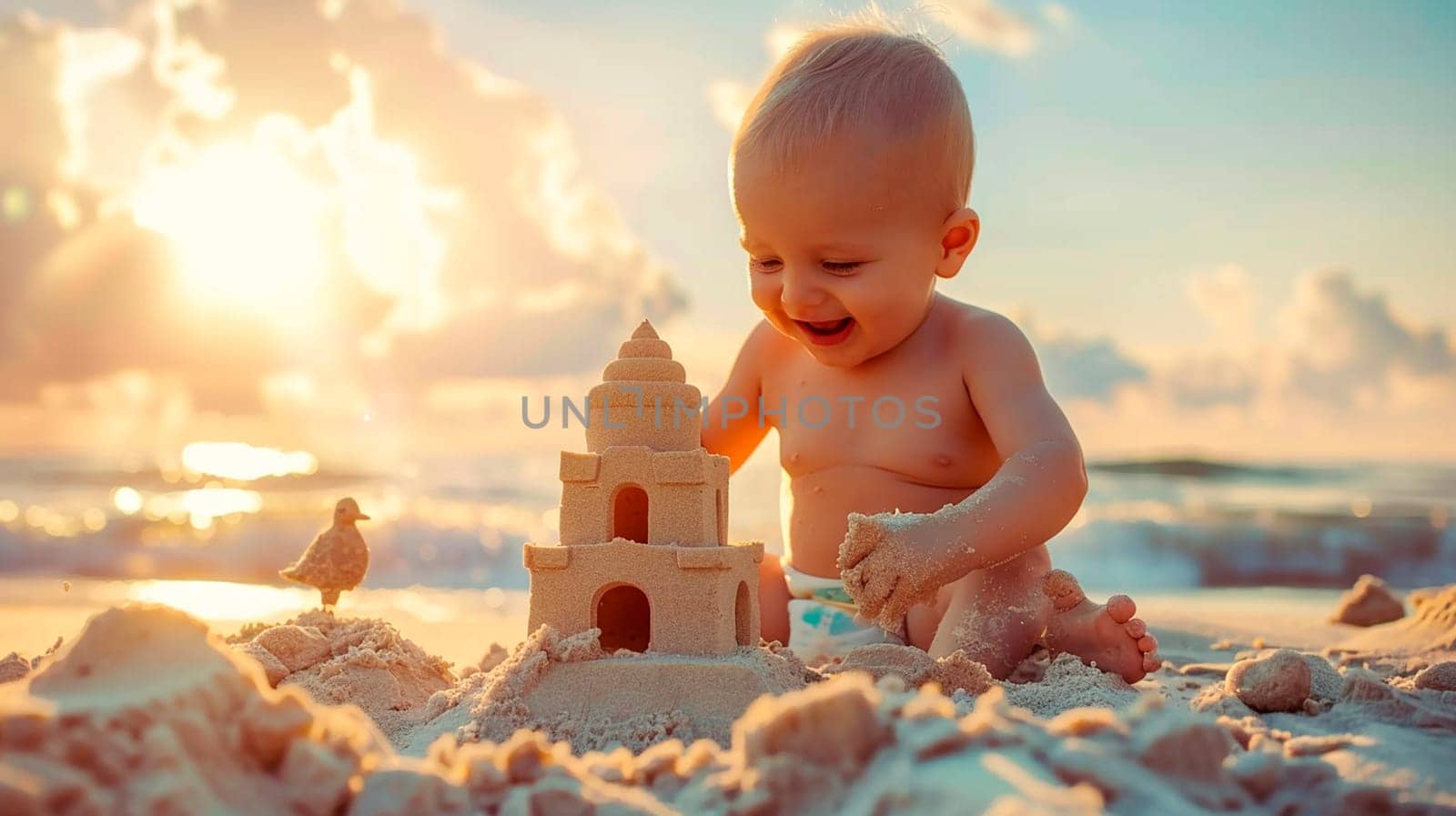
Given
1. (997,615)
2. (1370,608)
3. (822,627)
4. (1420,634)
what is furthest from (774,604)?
(1370,608)

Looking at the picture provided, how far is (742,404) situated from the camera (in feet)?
14.8

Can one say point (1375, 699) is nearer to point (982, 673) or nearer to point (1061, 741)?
point (982, 673)

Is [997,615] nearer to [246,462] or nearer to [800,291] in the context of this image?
[800,291]

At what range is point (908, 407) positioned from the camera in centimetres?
396

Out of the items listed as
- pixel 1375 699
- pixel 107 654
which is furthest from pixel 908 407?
pixel 107 654

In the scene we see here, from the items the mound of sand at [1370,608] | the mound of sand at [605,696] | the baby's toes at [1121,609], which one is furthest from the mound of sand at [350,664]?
the mound of sand at [1370,608]

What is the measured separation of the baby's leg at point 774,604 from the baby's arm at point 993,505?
0.91m

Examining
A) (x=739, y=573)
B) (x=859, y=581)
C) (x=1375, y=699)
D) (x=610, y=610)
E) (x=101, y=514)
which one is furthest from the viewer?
(x=101, y=514)

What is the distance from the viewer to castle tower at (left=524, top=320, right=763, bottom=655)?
3.27m

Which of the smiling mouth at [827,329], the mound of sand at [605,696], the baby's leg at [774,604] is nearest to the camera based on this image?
the mound of sand at [605,696]

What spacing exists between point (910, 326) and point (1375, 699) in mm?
1738

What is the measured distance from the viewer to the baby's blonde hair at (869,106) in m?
3.46

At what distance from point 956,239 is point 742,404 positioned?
44.3 inches

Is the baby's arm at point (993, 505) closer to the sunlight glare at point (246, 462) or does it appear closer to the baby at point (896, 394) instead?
the baby at point (896, 394)
